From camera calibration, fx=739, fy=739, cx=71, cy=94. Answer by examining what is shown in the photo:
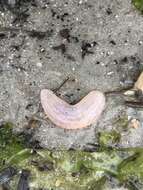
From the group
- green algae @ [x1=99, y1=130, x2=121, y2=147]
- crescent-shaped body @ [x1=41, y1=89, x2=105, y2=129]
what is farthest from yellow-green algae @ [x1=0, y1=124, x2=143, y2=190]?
crescent-shaped body @ [x1=41, y1=89, x2=105, y2=129]

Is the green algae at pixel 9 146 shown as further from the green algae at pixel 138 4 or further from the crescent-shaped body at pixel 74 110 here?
the green algae at pixel 138 4

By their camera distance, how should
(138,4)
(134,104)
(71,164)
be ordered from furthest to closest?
(138,4) < (134,104) < (71,164)

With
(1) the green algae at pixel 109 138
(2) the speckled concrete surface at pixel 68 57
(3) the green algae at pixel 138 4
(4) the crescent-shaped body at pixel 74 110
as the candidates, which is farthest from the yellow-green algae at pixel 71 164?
(3) the green algae at pixel 138 4

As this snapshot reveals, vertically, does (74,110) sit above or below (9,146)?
above

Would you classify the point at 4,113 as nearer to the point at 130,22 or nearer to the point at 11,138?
the point at 11,138

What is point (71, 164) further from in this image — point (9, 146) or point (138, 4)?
point (138, 4)

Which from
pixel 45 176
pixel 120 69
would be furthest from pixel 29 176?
pixel 120 69

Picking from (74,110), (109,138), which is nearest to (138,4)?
(74,110)
